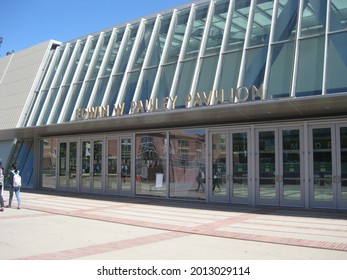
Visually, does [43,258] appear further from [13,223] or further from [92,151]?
[92,151]

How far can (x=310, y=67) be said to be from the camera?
12.9 metres

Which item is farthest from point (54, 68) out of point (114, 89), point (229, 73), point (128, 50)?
point (229, 73)

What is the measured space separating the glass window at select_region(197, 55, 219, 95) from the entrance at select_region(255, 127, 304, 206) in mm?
2592

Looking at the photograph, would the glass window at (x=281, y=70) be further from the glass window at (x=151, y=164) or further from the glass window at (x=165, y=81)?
the glass window at (x=151, y=164)

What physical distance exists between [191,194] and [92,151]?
6760mm

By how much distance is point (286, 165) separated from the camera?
14.6 meters

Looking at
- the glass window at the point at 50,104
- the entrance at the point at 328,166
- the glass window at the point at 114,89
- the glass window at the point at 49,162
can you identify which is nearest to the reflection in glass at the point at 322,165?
the entrance at the point at 328,166

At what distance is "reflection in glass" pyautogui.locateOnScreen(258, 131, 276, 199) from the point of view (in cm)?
1492

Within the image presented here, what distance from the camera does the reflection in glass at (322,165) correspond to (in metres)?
13.7

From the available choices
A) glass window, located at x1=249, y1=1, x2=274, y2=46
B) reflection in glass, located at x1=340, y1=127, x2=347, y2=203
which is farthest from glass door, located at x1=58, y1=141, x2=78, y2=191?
reflection in glass, located at x1=340, y1=127, x2=347, y2=203

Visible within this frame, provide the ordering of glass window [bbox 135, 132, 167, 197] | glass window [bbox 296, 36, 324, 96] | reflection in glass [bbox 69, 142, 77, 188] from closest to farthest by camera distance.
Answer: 1. glass window [bbox 296, 36, 324, 96]
2. glass window [bbox 135, 132, 167, 197]
3. reflection in glass [bbox 69, 142, 77, 188]

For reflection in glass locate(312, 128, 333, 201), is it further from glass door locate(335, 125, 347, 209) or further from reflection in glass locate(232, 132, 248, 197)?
reflection in glass locate(232, 132, 248, 197)

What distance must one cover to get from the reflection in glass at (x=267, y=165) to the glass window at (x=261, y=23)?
3.44 metres

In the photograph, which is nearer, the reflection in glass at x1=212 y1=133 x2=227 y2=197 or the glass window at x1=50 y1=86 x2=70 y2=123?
the reflection in glass at x1=212 y1=133 x2=227 y2=197
